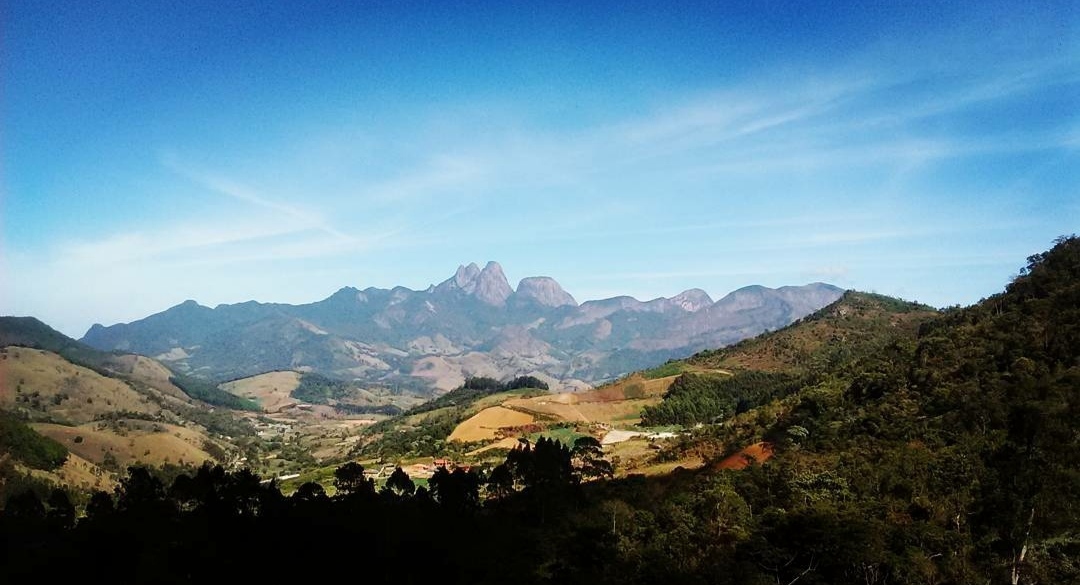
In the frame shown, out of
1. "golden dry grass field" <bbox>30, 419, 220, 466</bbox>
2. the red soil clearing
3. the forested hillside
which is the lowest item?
"golden dry grass field" <bbox>30, 419, 220, 466</bbox>

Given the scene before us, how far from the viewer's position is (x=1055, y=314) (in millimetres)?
82188

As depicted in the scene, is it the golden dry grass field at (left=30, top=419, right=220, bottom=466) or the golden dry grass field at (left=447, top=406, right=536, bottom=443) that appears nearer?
the golden dry grass field at (left=447, top=406, right=536, bottom=443)

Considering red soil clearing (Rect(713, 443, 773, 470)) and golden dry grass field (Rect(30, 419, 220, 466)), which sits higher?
red soil clearing (Rect(713, 443, 773, 470))

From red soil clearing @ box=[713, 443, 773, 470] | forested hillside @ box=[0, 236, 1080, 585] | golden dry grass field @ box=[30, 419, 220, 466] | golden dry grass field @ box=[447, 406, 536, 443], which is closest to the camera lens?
forested hillside @ box=[0, 236, 1080, 585]

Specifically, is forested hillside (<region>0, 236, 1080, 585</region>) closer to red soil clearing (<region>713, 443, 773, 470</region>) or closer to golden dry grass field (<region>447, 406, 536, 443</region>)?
red soil clearing (<region>713, 443, 773, 470</region>)

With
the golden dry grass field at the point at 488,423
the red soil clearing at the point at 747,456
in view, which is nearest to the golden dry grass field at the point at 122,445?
the golden dry grass field at the point at 488,423

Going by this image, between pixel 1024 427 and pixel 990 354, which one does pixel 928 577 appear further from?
pixel 990 354

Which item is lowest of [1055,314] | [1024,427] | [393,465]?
[393,465]

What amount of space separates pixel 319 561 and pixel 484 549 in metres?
12.0

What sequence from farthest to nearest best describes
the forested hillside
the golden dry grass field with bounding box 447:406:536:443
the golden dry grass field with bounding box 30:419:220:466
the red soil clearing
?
1. the golden dry grass field with bounding box 30:419:220:466
2. the golden dry grass field with bounding box 447:406:536:443
3. the red soil clearing
4. the forested hillside

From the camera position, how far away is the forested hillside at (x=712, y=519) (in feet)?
120

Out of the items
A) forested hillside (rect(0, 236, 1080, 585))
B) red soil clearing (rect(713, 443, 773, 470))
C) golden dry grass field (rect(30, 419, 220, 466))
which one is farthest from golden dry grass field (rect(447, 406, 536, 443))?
forested hillside (rect(0, 236, 1080, 585))

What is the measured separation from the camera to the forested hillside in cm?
3653

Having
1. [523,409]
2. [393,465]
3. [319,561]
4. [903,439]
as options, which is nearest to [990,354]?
[903,439]
